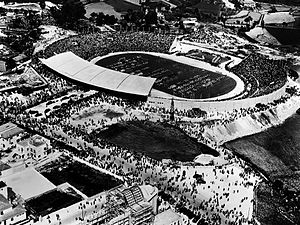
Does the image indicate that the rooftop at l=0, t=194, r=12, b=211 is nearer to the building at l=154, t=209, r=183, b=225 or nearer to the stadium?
the building at l=154, t=209, r=183, b=225

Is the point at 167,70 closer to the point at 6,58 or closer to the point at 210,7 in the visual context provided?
the point at 6,58

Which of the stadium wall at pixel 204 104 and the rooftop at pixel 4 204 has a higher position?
the rooftop at pixel 4 204

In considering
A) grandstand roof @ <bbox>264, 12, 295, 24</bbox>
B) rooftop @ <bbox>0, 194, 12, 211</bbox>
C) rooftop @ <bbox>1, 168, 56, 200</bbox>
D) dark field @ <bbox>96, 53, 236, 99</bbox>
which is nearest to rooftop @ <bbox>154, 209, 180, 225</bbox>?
rooftop @ <bbox>1, 168, 56, 200</bbox>

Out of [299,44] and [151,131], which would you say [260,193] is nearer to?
[151,131]

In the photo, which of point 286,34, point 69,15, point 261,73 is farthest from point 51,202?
point 286,34

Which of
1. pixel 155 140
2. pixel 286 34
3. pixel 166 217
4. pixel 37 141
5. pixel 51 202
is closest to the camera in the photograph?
pixel 51 202

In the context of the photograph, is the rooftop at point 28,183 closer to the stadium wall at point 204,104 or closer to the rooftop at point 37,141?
the rooftop at point 37,141

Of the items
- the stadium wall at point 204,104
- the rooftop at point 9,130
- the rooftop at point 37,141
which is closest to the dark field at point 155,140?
the stadium wall at point 204,104
